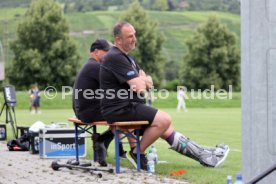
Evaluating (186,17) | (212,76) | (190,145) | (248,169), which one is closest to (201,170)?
(190,145)

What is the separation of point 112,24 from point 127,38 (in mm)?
128441

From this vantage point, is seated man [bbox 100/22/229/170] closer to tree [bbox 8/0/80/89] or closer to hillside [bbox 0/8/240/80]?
tree [bbox 8/0/80/89]

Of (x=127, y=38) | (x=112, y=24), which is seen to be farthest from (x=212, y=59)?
(x=127, y=38)

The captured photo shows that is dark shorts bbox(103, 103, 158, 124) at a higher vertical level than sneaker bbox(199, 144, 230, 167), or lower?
higher

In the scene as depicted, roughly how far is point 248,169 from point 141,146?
3793 millimetres

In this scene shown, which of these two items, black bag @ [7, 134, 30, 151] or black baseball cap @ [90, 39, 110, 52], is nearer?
black baseball cap @ [90, 39, 110, 52]

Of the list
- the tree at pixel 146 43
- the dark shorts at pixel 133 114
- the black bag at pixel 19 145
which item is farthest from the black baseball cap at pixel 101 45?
the tree at pixel 146 43

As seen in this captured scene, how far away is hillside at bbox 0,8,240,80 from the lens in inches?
5251

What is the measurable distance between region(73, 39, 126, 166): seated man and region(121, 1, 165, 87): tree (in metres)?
77.8

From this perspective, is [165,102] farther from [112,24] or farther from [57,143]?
[112,24]

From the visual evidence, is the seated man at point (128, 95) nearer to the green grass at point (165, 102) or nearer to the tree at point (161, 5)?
the green grass at point (165, 102)

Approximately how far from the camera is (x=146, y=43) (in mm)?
90938

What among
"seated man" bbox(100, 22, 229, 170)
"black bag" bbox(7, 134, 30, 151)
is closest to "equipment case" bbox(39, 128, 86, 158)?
"black bag" bbox(7, 134, 30, 151)

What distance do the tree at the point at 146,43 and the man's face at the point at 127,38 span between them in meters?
79.0
